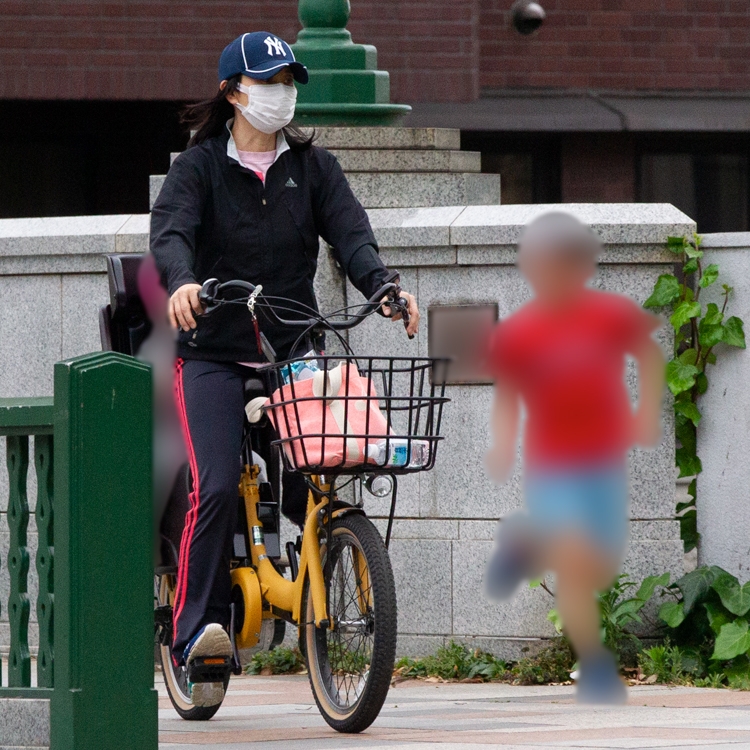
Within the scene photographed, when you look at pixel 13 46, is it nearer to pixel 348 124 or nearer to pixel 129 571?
pixel 348 124

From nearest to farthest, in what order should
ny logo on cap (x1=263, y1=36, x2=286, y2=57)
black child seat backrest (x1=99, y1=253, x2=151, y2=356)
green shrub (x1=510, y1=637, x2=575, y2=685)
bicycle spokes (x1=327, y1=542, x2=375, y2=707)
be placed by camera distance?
ny logo on cap (x1=263, y1=36, x2=286, y2=57), black child seat backrest (x1=99, y1=253, x2=151, y2=356), bicycle spokes (x1=327, y1=542, x2=375, y2=707), green shrub (x1=510, y1=637, x2=575, y2=685)

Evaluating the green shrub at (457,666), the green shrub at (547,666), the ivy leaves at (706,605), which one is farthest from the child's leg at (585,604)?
the green shrub at (457,666)

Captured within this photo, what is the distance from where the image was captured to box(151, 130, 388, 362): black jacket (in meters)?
2.65

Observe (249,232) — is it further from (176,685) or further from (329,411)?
(176,685)

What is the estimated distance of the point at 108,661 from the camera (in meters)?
3.66

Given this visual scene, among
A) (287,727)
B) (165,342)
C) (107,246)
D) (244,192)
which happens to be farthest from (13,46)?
(165,342)

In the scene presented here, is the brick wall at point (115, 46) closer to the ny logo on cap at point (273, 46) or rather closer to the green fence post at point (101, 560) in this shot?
the green fence post at point (101, 560)

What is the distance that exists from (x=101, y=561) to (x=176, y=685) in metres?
1.11

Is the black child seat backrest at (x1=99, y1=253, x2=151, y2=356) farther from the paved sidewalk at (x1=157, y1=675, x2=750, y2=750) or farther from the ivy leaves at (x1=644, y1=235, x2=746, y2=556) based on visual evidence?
the ivy leaves at (x1=644, y1=235, x2=746, y2=556)

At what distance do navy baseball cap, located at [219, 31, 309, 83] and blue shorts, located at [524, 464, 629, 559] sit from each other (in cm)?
141

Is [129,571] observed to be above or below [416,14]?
below

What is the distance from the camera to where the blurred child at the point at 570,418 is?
1.94 feet

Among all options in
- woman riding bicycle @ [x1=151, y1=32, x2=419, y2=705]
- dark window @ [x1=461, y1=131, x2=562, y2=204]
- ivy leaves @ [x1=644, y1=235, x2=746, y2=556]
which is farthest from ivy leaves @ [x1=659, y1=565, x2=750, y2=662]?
dark window @ [x1=461, y1=131, x2=562, y2=204]

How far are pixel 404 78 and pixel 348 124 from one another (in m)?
6.44
